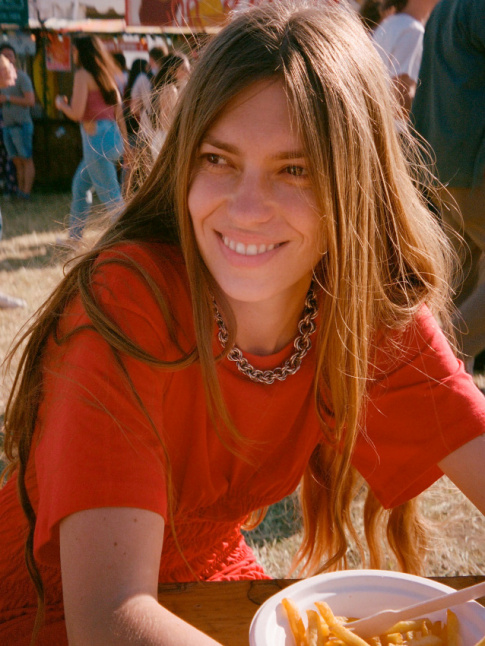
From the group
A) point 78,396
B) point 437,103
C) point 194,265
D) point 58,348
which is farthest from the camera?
point 437,103

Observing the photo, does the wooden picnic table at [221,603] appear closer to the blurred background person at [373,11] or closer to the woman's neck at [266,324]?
the woman's neck at [266,324]

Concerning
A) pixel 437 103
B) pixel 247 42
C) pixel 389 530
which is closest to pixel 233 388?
pixel 389 530

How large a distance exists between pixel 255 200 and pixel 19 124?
29.2 ft

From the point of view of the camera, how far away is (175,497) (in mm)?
1285

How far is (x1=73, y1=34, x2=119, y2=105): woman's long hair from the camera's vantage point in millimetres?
5625

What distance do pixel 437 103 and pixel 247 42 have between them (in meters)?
2.21

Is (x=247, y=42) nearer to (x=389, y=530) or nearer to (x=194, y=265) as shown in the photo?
(x=194, y=265)

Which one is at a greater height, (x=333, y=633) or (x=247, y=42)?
(x=247, y=42)

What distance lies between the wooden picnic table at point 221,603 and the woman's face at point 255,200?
0.47m

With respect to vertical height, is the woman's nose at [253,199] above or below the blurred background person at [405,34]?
below

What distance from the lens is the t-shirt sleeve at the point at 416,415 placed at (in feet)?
4.10

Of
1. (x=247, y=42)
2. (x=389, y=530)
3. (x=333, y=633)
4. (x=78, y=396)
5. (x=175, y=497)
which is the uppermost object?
(x=247, y=42)

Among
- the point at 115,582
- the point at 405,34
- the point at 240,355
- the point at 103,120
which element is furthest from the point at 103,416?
the point at 103,120

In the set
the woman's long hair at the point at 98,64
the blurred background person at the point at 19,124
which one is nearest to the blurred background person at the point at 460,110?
the woman's long hair at the point at 98,64
